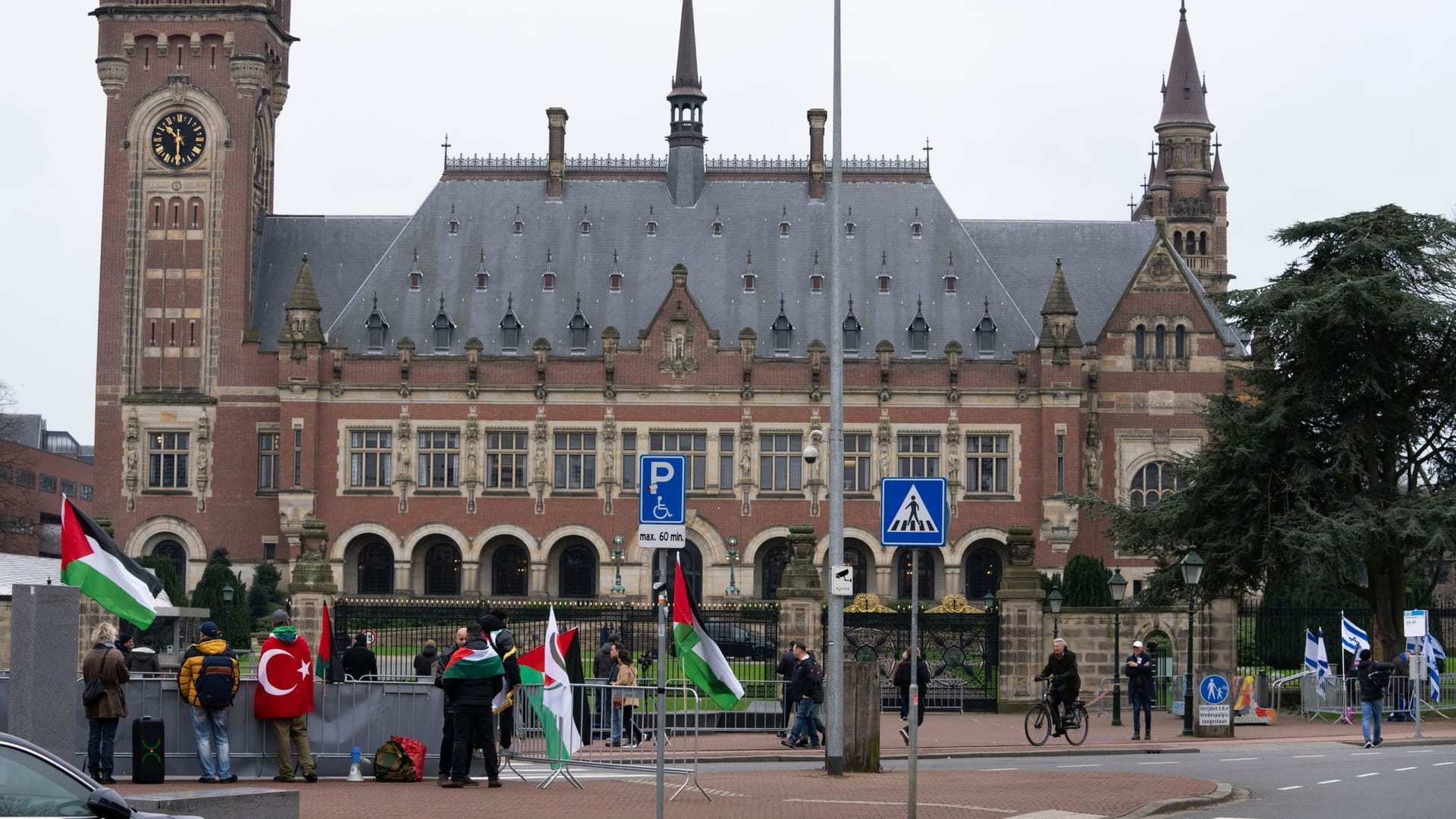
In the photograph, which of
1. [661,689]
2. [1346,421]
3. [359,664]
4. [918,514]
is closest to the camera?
[661,689]

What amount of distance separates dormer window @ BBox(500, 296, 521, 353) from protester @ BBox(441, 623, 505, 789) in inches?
1943

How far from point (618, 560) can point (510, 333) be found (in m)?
8.93

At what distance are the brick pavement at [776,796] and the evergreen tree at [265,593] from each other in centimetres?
4288

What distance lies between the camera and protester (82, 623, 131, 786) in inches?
788

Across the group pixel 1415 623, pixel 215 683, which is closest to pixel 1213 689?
pixel 1415 623

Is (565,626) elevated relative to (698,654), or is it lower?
lower

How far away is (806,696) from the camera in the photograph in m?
29.0

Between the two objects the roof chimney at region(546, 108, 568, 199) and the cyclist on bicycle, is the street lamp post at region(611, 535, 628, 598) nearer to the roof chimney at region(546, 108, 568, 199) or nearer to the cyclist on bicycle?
the roof chimney at region(546, 108, 568, 199)

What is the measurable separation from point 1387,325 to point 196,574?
43.2m

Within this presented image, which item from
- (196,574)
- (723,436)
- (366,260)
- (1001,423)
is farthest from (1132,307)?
(196,574)

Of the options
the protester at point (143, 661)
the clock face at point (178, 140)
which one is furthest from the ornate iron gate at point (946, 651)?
the clock face at point (178, 140)

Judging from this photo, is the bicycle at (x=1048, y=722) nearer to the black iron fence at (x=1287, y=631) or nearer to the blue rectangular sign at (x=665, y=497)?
the black iron fence at (x=1287, y=631)

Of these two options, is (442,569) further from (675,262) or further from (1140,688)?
(1140,688)

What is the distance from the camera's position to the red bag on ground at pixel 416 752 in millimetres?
21406
